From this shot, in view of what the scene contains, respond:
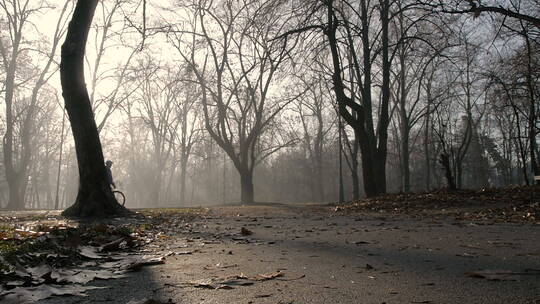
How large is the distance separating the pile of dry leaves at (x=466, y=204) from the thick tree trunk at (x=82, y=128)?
7124 millimetres

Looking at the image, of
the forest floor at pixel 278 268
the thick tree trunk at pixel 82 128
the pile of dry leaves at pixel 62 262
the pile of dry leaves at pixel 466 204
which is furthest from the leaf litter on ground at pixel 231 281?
the thick tree trunk at pixel 82 128

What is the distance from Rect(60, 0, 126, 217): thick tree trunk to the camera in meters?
10.5

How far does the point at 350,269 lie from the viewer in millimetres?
3719

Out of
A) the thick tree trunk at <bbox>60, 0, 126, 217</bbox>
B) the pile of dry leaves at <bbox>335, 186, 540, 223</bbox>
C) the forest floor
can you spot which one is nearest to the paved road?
the forest floor

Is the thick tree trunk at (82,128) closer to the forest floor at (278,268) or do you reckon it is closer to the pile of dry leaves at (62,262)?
the forest floor at (278,268)

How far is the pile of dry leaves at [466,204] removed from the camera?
9.68m

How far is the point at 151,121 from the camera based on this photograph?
161 feet

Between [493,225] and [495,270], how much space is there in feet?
14.7

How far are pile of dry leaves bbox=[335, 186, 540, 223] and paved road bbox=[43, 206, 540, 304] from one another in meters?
3.57

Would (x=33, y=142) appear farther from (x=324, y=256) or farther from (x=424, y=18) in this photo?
(x=324, y=256)

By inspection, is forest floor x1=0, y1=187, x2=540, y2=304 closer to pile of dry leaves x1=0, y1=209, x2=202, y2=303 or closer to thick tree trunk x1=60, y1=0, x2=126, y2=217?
pile of dry leaves x1=0, y1=209, x2=202, y2=303

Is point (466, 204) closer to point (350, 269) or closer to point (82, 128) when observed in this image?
point (350, 269)

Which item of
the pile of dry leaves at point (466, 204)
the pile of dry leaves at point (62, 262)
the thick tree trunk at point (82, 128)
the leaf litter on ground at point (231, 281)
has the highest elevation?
the thick tree trunk at point (82, 128)

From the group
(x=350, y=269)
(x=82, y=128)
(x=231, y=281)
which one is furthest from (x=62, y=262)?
(x=82, y=128)
